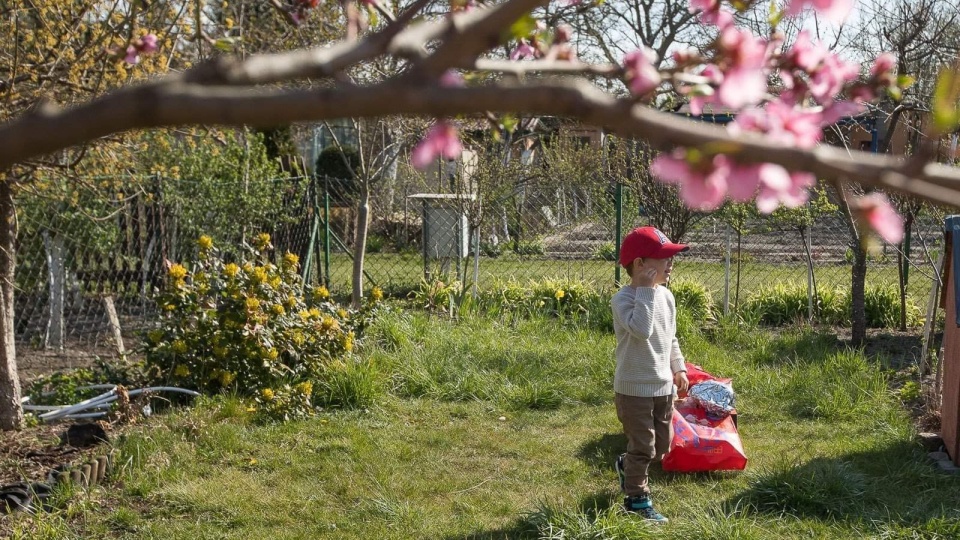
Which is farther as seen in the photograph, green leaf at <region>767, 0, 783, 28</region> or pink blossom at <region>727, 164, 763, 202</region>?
green leaf at <region>767, 0, 783, 28</region>

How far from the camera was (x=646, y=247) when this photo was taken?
413cm

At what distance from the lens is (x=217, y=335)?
561cm

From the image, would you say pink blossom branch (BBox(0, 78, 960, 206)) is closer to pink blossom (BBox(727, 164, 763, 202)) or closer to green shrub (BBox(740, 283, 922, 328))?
pink blossom (BBox(727, 164, 763, 202))

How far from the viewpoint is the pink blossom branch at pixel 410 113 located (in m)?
0.84

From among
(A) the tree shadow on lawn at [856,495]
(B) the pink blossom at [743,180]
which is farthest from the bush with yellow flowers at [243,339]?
(B) the pink blossom at [743,180]

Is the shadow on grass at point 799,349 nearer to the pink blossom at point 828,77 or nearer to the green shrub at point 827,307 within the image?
the green shrub at point 827,307

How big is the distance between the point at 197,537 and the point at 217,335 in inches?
78.0

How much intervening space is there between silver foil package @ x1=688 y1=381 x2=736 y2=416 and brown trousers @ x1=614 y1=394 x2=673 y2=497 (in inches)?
22.2

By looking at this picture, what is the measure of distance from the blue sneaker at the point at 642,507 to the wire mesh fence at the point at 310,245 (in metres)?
3.05

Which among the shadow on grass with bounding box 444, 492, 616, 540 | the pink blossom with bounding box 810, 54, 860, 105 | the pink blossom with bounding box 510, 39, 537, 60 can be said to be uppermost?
the pink blossom with bounding box 510, 39, 537, 60

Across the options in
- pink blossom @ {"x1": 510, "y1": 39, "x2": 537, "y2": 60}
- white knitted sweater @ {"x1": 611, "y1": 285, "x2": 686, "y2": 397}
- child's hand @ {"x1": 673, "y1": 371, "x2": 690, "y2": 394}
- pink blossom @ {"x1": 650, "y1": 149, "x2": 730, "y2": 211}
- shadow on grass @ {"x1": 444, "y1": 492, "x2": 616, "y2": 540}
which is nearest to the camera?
pink blossom @ {"x1": 650, "y1": 149, "x2": 730, "y2": 211}

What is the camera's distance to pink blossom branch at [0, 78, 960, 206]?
839 millimetres

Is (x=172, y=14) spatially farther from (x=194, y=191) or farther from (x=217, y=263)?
(x=194, y=191)

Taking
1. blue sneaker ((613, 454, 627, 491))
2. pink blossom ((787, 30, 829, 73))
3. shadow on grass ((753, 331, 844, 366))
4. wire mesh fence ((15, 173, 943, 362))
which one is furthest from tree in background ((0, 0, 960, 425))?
shadow on grass ((753, 331, 844, 366))
